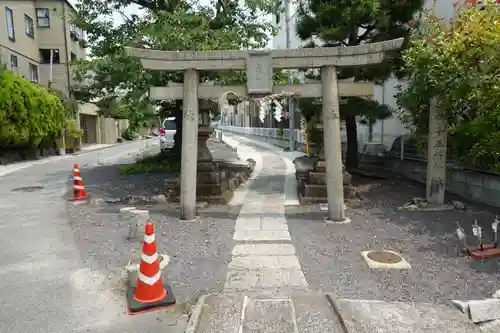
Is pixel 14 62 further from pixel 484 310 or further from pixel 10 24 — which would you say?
pixel 484 310

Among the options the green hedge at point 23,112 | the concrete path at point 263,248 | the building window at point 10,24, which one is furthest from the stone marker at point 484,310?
the building window at point 10,24

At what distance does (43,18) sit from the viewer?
89.4 feet

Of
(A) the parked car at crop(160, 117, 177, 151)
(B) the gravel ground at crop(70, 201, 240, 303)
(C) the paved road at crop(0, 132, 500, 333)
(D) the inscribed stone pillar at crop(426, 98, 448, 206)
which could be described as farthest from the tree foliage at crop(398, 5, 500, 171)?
(A) the parked car at crop(160, 117, 177, 151)

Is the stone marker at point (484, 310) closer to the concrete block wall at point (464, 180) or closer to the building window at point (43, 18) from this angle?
the concrete block wall at point (464, 180)

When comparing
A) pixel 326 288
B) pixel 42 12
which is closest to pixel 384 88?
pixel 326 288

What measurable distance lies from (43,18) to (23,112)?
14306 millimetres

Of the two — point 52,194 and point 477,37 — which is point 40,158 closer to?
point 52,194

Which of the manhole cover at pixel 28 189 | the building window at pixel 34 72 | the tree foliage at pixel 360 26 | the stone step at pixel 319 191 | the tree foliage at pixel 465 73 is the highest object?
the building window at pixel 34 72

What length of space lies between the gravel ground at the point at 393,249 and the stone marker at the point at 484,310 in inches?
13.2

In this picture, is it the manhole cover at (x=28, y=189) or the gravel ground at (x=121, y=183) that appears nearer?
the gravel ground at (x=121, y=183)

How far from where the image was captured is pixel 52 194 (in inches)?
404

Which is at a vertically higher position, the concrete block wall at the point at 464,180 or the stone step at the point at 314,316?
the concrete block wall at the point at 464,180

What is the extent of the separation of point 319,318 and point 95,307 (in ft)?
8.04

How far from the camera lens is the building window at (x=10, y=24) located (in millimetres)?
21817
